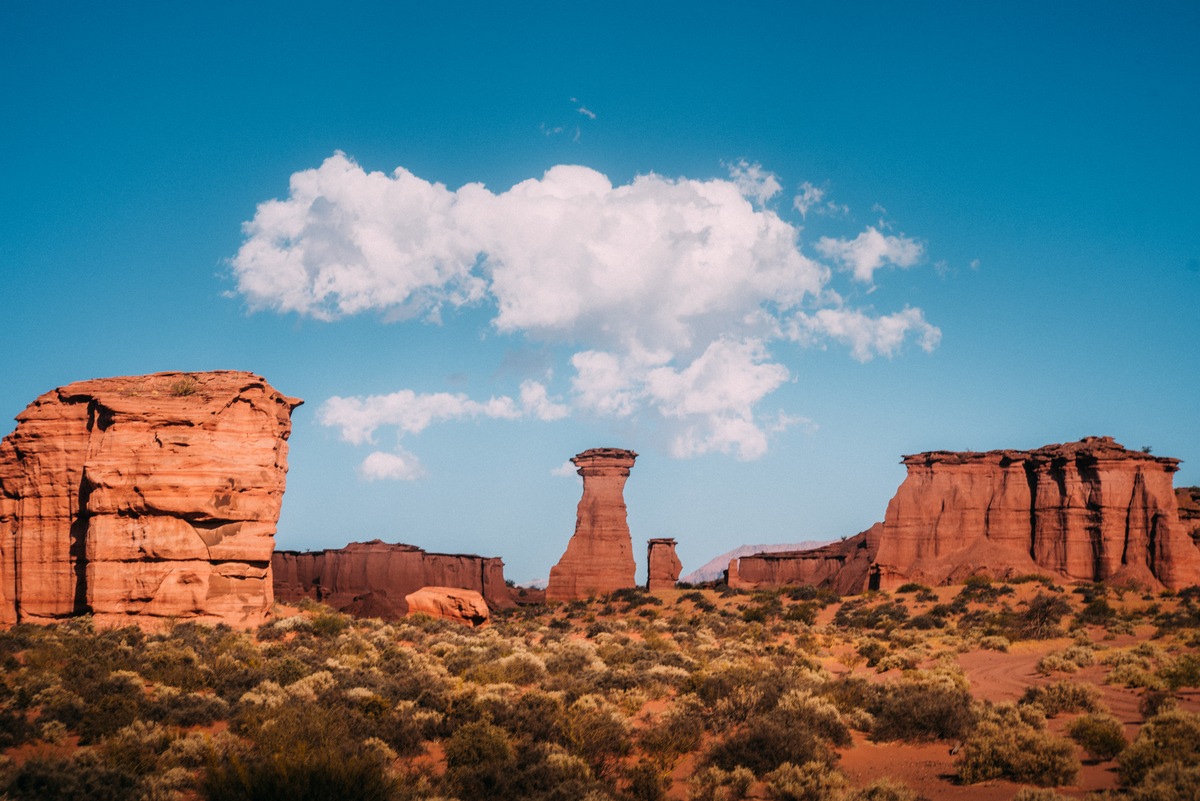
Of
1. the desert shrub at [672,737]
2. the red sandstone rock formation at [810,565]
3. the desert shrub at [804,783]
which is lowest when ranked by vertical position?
the red sandstone rock formation at [810,565]

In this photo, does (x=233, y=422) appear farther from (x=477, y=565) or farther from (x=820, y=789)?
(x=477, y=565)

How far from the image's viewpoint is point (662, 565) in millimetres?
62250

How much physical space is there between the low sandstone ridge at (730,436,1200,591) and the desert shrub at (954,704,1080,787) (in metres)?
37.4

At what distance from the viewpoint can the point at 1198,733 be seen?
34.9ft

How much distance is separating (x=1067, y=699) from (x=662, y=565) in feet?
160

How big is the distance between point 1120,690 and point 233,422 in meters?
20.4

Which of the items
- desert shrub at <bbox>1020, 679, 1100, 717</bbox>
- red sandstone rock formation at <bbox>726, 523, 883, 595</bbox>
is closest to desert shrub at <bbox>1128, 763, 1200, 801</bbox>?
desert shrub at <bbox>1020, 679, 1100, 717</bbox>

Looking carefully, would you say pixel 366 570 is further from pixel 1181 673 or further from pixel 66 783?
pixel 66 783

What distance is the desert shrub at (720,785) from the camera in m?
9.87

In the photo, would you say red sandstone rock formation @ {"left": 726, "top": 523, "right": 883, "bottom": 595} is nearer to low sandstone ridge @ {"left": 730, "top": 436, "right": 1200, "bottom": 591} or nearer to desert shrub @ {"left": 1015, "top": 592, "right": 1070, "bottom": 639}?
low sandstone ridge @ {"left": 730, "top": 436, "right": 1200, "bottom": 591}

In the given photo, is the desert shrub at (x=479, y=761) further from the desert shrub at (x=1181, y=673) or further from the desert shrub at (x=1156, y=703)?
the desert shrub at (x=1181, y=673)

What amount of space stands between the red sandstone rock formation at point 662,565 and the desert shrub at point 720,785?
2047 inches

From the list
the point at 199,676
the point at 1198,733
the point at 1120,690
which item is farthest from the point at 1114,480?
the point at 199,676

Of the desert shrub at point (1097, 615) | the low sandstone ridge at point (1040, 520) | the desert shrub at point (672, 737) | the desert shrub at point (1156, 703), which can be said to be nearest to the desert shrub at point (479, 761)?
the desert shrub at point (672, 737)
